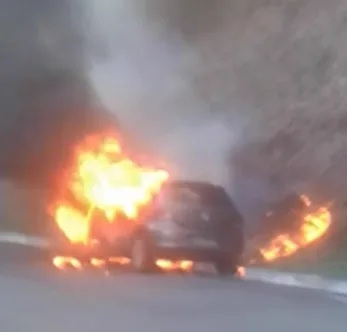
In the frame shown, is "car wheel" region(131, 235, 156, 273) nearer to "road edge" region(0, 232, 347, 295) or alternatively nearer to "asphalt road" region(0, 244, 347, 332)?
"asphalt road" region(0, 244, 347, 332)

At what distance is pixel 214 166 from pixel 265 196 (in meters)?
2.08

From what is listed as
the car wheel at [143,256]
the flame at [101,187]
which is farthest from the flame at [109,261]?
the flame at [101,187]

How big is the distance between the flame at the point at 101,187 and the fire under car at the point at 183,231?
33cm

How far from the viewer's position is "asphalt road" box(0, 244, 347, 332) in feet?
35.6

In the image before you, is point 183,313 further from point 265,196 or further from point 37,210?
point 37,210

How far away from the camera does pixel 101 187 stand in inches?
852

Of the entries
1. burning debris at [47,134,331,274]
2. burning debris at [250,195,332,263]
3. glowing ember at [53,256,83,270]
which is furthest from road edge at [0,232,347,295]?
glowing ember at [53,256,83,270]

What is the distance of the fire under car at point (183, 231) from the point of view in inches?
691

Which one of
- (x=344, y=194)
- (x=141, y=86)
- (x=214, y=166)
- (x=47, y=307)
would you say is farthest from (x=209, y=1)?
(x=47, y=307)

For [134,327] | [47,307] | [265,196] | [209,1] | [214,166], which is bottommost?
[134,327]

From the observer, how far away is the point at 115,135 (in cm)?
2586

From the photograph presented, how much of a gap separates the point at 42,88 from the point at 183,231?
11.9m

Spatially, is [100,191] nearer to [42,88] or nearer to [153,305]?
[42,88]

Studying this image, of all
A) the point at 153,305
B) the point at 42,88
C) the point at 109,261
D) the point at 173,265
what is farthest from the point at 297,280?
the point at 42,88
